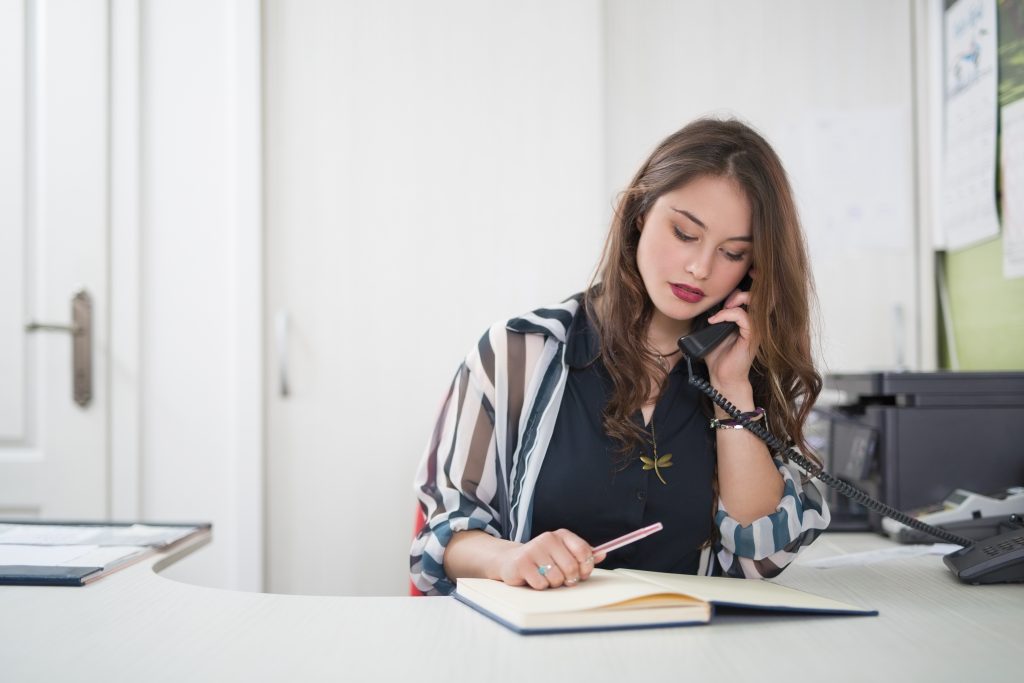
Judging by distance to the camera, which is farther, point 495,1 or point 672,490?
point 495,1

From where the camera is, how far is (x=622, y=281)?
4.66ft

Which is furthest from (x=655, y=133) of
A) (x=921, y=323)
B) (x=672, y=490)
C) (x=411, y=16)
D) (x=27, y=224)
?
(x=27, y=224)

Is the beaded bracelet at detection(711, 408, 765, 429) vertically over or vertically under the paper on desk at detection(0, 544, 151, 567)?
over

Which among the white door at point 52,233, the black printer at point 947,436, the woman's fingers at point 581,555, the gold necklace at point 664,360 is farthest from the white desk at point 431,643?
the white door at point 52,233

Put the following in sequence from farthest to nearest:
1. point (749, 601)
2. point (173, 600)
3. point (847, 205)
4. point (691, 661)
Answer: point (847, 205)
point (173, 600)
point (749, 601)
point (691, 661)

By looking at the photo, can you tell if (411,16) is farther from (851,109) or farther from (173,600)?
(173,600)

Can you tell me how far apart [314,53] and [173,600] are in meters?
1.73

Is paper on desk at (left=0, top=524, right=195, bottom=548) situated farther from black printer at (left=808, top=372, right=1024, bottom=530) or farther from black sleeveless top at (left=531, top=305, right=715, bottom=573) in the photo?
black printer at (left=808, top=372, right=1024, bottom=530)

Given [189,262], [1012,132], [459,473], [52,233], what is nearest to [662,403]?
[459,473]

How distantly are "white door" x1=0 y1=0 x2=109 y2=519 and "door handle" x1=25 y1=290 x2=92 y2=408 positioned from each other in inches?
0.5

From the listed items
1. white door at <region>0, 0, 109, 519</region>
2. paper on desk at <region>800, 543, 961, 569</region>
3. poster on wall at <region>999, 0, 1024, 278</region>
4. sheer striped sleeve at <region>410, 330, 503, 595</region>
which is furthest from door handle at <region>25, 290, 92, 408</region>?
poster on wall at <region>999, 0, 1024, 278</region>

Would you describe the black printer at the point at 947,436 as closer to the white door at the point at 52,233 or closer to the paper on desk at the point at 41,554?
the paper on desk at the point at 41,554

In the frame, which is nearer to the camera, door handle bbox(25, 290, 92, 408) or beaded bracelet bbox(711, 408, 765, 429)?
beaded bracelet bbox(711, 408, 765, 429)

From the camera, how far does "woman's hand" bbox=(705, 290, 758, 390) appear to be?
1.35 meters
